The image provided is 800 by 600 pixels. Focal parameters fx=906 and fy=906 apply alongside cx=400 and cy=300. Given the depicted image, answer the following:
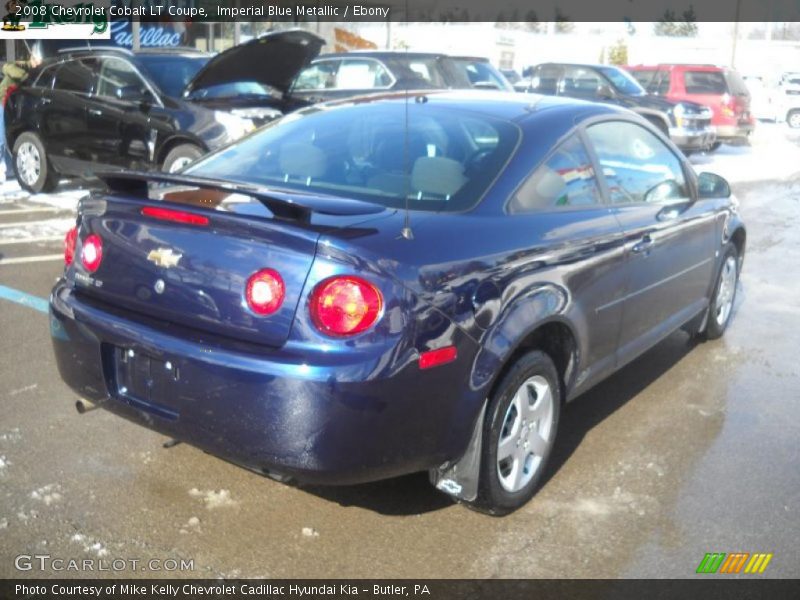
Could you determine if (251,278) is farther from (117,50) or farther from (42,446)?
(117,50)

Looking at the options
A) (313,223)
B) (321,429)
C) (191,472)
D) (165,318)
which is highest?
(313,223)

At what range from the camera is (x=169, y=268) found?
320 cm

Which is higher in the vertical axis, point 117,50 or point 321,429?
point 117,50

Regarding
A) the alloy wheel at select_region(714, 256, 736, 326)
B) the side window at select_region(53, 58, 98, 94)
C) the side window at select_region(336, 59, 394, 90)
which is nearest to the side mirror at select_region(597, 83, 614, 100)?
the side window at select_region(336, 59, 394, 90)

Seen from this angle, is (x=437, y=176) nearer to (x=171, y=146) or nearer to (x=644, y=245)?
(x=644, y=245)

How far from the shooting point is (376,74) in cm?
1209

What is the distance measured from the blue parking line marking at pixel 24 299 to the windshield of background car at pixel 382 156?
2.52 metres

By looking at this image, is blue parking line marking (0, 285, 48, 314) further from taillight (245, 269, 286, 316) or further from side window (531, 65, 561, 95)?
side window (531, 65, 561, 95)

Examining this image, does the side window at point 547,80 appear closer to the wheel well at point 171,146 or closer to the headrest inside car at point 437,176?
the wheel well at point 171,146

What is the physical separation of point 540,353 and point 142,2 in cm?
2044

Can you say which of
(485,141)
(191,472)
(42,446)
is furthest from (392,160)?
(42,446)

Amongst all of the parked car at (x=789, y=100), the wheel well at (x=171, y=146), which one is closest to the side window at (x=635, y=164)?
the wheel well at (x=171, y=146)

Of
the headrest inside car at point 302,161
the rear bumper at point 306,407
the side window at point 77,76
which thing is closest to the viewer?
the rear bumper at point 306,407

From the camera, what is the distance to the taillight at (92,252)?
136 inches
